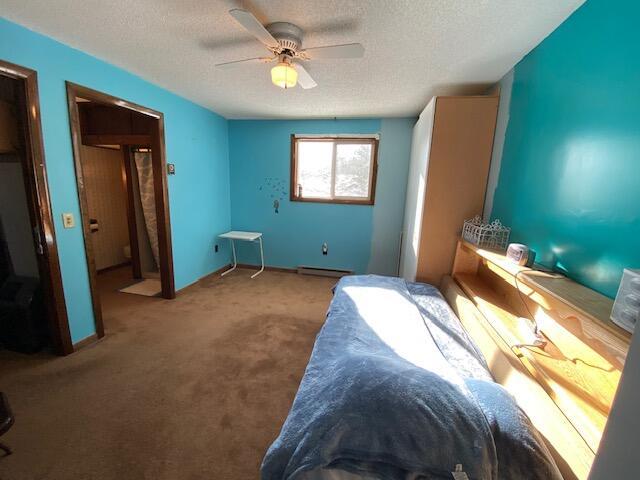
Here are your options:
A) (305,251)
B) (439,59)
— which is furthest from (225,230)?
(439,59)

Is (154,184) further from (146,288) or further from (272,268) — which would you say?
(272,268)

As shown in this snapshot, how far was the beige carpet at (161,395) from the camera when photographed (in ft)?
4.13

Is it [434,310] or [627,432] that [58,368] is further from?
[627,432]

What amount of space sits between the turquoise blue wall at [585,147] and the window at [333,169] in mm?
2100

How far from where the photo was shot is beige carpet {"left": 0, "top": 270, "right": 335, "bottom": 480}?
1.26 m

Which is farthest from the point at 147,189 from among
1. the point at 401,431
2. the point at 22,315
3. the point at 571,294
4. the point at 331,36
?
the point at 571,294

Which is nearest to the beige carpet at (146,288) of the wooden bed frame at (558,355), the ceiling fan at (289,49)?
the ceiling fan at (289,49)

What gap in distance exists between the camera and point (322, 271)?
3979 mm

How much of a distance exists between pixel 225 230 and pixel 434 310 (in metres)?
3.39

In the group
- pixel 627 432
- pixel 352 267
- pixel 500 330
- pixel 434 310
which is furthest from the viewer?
pixel 352 267

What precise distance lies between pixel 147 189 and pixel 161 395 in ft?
9.06

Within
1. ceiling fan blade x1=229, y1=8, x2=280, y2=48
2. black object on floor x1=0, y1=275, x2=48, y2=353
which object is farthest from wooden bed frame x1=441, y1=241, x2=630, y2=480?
black object on floor x1=0, y1=275, x2=48, y2=353

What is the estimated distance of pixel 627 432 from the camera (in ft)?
1.53

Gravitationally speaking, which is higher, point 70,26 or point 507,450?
point 70,26
